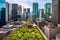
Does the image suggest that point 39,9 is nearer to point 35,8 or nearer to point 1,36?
point 35,8

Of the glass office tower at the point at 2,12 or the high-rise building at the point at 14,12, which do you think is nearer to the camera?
the glass office tower at the point at 2,12

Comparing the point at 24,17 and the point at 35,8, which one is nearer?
the point at 24,17

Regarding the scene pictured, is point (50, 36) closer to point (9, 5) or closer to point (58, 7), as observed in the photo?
point (58, 7)

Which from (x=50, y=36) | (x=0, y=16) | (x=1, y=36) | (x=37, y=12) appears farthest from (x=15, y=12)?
(x=1, y=36)

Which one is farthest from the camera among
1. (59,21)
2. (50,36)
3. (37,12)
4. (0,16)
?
(37,12)

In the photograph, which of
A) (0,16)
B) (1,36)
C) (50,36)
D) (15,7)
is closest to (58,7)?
(0,16)

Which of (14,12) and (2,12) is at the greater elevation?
(2,12)

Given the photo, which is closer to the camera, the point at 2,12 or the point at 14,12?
the point at 2,12

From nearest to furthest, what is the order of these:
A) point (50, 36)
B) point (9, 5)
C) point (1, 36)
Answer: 1. point (1, 36)
2. point (50, 36)
3. point (9, 5)

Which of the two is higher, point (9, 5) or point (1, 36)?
point (9, 5)

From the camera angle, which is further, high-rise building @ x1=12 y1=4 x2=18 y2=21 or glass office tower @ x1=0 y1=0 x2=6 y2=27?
high-rise building @ x1=12 y1=4 x2=18 y2=21
